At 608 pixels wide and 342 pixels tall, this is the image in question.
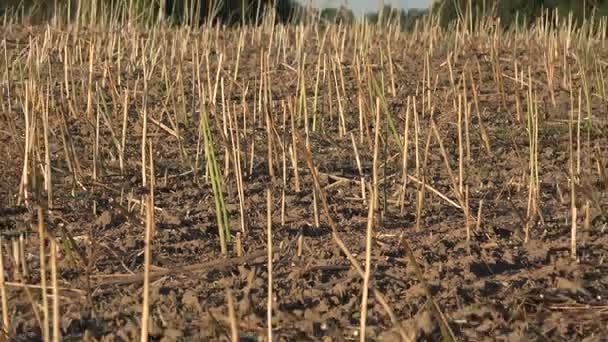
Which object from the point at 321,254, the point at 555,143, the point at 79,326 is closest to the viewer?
the point at 79,326

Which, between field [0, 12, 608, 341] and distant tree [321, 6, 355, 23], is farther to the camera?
distant tree [321, 6, 355, 23]

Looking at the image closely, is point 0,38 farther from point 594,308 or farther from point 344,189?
point 594,308

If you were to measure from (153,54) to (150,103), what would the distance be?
66 cm

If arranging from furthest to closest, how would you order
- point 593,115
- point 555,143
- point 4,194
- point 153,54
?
point 153,54 < point 593,115 < point 555,143 < point 4,194

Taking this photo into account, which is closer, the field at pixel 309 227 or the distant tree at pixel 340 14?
the field at pixel 309 227

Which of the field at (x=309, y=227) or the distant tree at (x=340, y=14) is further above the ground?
the distant tree at (x=340, y=14)

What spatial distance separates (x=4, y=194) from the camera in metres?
2.61

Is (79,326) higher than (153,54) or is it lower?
lower

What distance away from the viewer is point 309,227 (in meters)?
2.26

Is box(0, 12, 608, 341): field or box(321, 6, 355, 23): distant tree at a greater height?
box(321, 6, 355, 23): distant tree

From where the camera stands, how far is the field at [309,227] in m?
1.64

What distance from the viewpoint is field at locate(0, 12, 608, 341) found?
1638 mm

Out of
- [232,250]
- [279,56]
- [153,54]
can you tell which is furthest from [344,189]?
[279,56]

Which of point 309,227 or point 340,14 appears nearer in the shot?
point 309,227
